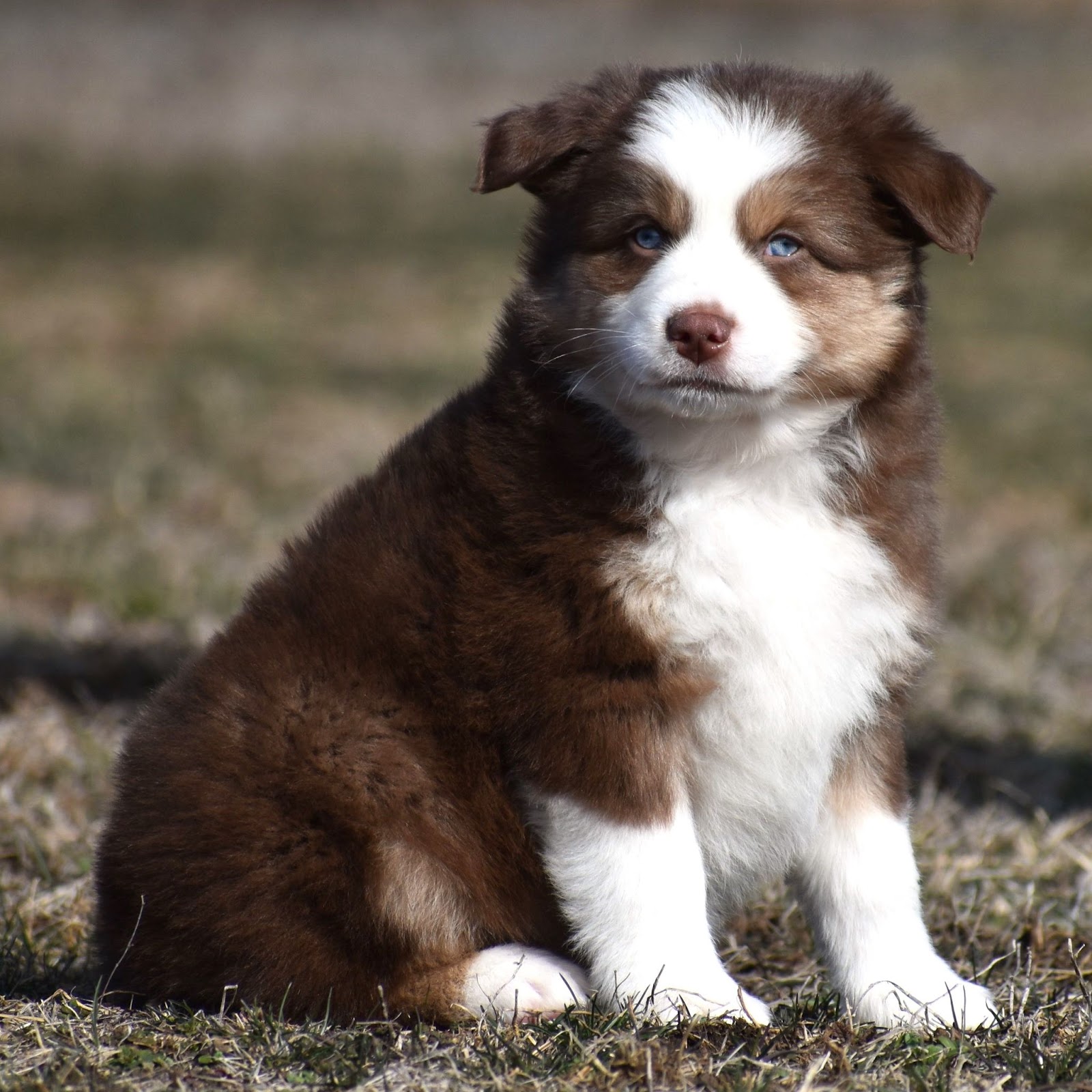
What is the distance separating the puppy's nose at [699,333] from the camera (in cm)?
321

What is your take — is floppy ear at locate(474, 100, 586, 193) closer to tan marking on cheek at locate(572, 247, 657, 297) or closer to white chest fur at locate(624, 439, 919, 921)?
tan marking on cheek at locate(572, 247, 657, 297)

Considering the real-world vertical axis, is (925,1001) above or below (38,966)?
above

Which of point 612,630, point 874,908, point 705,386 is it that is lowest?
point 874,908

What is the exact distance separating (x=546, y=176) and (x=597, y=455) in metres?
0.73

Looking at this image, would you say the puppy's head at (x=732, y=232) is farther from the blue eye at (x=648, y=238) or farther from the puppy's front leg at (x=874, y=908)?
the puppy's front leg at (x=874, y=908)

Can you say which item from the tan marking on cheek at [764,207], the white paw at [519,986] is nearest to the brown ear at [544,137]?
the tan marking on cheek at [764,207]

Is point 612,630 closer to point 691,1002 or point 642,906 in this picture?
point 642,906

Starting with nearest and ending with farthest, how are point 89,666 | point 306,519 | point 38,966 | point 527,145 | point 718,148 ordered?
point 718,148 < point 527,145 < point 38,966 < point 89,666 < point 306,519

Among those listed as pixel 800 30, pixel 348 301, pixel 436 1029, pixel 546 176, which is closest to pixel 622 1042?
pixel 436 1029

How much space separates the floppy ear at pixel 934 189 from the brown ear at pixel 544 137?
0.63 metres

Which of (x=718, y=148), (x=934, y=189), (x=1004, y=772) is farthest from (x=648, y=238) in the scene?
(x=1004, y=772)

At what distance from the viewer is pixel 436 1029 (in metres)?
3.39

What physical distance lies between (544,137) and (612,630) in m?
1.19

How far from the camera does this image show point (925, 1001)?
357 centimetres
